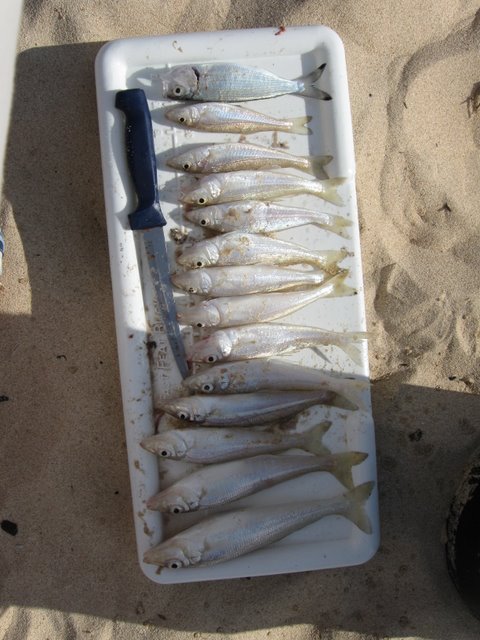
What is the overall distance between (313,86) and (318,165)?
1.12ft

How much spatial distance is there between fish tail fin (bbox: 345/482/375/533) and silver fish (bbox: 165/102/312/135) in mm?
1547

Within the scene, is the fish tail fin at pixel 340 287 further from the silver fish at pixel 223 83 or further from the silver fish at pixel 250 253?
the silver fish at pixel 223 83

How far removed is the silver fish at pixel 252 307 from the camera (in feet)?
8.32

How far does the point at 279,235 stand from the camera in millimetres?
2639

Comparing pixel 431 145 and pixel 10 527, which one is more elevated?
pixel 431 145

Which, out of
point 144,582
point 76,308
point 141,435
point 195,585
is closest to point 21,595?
point 144,582

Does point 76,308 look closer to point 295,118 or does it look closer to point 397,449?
point 295,118

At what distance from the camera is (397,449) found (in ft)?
9.18

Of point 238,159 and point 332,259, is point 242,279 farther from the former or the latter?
point 238,159

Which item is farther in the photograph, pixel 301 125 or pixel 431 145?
pixel 431 145

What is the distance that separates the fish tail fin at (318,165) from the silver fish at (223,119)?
0.17m

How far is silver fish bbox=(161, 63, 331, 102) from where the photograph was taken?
2.57 m

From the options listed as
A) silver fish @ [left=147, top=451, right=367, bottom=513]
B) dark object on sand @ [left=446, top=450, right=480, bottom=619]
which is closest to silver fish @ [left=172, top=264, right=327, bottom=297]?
silver fish @ [left=147, top=451, right=367, bottom=513]

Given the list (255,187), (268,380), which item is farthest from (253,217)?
(268,380)
